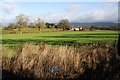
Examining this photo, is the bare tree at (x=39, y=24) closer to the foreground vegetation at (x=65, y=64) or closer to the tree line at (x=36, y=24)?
the tree line at (x=36, y=24)

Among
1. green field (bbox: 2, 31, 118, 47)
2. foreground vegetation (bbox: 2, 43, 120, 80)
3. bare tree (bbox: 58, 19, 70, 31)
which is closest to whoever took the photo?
foreground vegetation (bbox: 2, 43, 120, 80)

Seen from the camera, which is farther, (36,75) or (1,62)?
(1,62)

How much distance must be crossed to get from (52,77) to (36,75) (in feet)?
2.02

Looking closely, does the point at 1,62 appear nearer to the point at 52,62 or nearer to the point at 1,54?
the point at 1,54

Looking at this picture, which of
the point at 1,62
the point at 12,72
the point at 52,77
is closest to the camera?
the point at 52,77

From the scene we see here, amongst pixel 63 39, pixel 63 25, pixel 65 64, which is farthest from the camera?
pixel 63 25

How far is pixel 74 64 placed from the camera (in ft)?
35.9

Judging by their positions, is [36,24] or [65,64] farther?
[36,24]

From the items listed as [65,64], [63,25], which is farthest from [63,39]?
[63,25]

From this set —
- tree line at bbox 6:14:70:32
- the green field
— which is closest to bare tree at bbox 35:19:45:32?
tree line at bbox 6:14:70:32

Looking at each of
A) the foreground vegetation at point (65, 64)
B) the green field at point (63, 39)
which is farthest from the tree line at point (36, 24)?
the foreground vegetation at point (65, 64)

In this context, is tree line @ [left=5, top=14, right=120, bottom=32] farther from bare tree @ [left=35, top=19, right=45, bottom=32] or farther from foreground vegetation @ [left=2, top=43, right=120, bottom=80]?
foreground vegetation @ [left=2, top=43, right=120, bottom=80]

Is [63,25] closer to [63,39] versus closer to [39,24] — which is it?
[39,24]

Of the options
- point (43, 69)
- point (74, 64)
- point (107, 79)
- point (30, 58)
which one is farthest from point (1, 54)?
point (107, 79)
